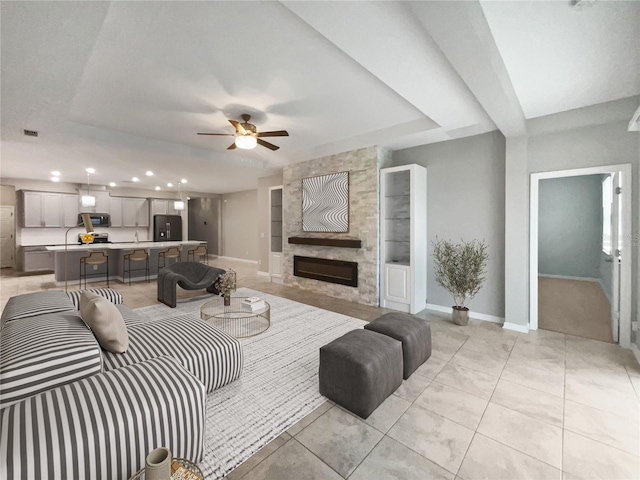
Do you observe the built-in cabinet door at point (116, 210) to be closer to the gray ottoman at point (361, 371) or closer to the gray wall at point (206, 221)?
the gray wall at point (206, 221)

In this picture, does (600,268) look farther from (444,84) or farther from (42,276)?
(42,276)

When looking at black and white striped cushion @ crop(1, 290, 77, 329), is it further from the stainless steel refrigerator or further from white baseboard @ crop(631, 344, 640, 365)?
the stainless steel refrigerator

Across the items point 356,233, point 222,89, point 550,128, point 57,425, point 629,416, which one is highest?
point 222,89

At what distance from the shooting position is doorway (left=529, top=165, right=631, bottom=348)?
3264 millimetres

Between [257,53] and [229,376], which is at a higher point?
[257,53]

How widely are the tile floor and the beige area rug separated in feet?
2.09

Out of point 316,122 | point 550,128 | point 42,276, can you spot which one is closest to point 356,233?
point 316,122

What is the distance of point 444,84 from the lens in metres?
2.88

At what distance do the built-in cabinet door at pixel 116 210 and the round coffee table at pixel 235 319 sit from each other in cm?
702

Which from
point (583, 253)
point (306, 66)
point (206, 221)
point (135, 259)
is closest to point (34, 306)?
point (306, 66)

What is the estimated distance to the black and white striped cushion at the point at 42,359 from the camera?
140cm

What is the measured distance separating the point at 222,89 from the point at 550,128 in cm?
413

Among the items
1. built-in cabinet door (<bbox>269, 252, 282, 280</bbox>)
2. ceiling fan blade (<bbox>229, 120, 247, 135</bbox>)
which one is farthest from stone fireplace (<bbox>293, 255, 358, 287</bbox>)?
ceiling fan blade (<bbox>229, 120, 247, 135</bbox>)

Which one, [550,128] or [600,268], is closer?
[550,128]
